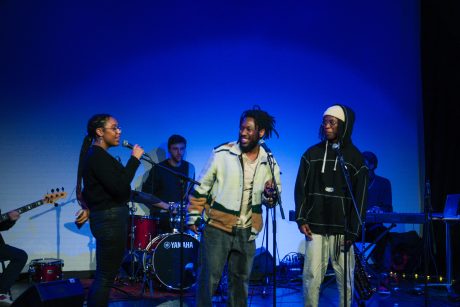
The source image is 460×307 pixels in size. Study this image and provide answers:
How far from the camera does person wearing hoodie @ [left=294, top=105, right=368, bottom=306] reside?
15.1 feet

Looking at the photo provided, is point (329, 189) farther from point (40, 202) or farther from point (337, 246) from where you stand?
point (40, 202)

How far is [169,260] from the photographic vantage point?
706 cm

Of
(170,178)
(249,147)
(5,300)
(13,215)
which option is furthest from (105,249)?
(170,178)

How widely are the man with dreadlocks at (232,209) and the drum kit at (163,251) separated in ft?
7.54

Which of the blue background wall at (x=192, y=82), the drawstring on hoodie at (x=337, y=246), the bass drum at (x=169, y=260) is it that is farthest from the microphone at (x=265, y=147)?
the blue background wall at (x=192, y=82)

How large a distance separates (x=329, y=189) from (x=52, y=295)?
7.93 ft

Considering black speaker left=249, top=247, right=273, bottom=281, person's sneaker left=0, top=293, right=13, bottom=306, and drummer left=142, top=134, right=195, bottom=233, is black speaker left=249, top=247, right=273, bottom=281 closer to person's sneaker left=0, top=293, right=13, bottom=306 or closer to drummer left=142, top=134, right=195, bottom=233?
drummer left=142, top=134, right=195, bottom=233

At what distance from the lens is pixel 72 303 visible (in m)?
4.18

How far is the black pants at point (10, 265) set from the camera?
644 centimetres

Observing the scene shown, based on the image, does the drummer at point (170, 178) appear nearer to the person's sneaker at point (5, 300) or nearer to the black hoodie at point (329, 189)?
the person's sneaker at point (5, 300)

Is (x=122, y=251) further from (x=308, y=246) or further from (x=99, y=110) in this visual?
(x=99, y=110)

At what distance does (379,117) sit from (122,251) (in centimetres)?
607

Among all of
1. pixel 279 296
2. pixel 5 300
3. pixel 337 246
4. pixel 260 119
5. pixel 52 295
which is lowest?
pixel 279 296

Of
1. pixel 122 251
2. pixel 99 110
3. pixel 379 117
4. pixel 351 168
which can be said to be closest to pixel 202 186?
pixel 122 251
